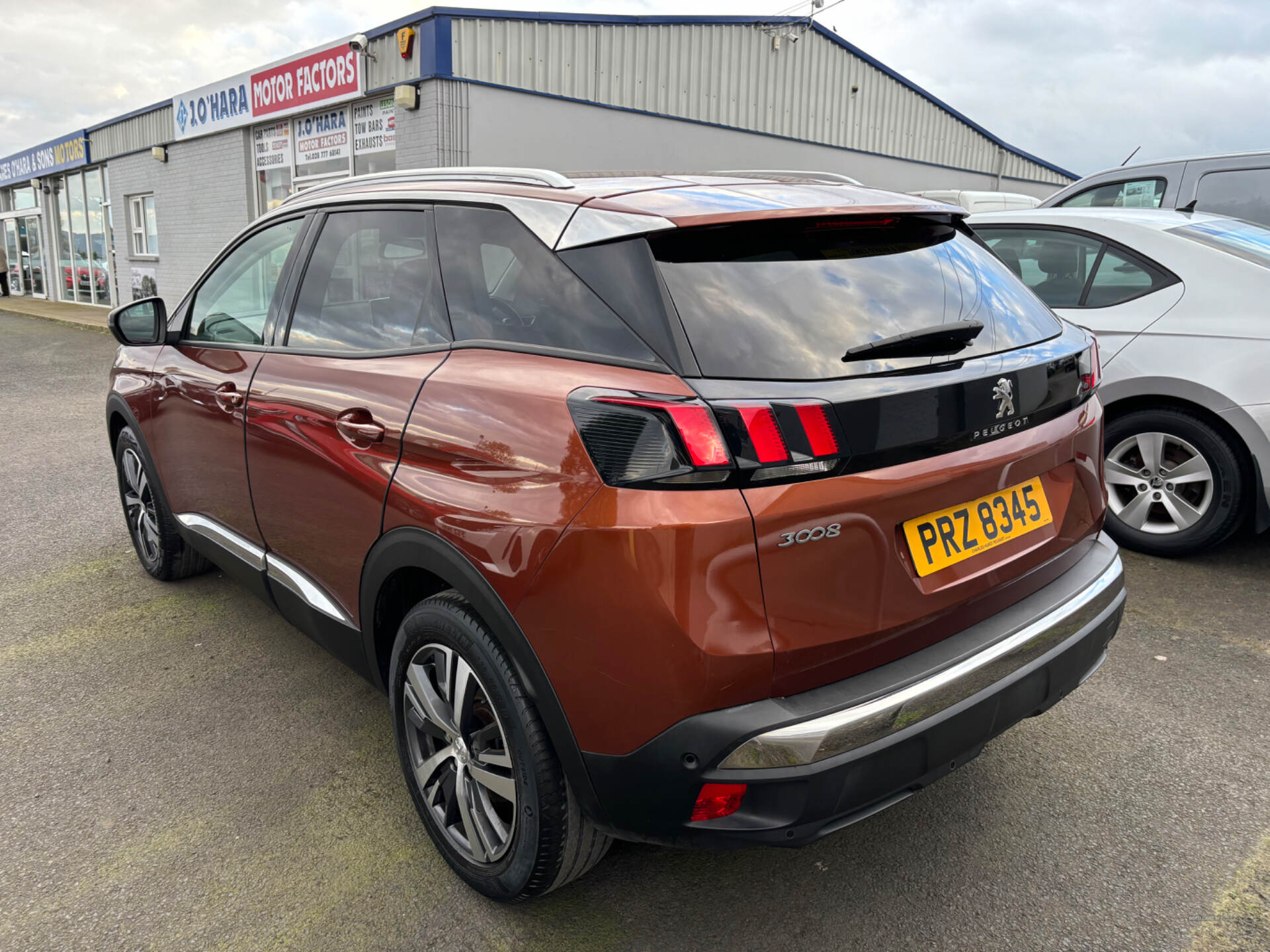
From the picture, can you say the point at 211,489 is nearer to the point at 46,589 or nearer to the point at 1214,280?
the point at 46,589

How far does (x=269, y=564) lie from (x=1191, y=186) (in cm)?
713

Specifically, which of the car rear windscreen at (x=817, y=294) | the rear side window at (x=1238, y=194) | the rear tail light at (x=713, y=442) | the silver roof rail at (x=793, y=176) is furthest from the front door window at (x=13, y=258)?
the rear tail light at (x=713, y=442)

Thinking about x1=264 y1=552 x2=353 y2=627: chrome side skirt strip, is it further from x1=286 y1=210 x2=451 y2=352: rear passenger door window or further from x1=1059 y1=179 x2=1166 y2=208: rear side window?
x1=1059 y1=179 x2=1166 y2=208: rear side window

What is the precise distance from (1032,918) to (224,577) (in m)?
3.66

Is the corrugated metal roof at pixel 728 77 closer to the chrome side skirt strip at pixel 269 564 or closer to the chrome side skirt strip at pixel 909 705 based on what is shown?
the chrome side skirt strip at pixel 269 564

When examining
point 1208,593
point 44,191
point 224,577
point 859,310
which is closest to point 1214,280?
point 1208,593

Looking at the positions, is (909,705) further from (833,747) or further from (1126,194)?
(1126,194)

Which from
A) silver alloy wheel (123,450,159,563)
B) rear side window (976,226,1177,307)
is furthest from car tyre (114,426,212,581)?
rear side window (976,226,1177,307)

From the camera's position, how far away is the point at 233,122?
48.6ft

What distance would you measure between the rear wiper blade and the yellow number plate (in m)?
0.34

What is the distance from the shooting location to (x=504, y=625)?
191 centimetres

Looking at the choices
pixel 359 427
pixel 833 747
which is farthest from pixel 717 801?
pixel 359 427

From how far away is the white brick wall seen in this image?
1527 centimetres

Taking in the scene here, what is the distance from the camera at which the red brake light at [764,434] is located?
1.66 meters
